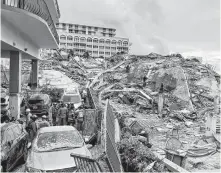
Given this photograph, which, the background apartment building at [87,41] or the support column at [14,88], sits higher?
the background apartment building at [87,41]

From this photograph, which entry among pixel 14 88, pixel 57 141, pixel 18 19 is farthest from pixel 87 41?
pixel 57 141

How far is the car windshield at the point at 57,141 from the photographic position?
5.59m

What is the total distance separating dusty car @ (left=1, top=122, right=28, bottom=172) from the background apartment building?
2686 inches

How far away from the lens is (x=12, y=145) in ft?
18.4

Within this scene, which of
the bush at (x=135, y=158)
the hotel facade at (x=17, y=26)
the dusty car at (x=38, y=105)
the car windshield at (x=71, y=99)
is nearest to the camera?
the bush at (x=135, y=158)

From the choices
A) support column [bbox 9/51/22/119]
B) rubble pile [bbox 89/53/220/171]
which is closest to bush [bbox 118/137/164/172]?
rubble pile [bbox 89/53/220/171]

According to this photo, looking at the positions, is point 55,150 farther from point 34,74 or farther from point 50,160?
point 34,74

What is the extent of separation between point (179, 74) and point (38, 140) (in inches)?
741

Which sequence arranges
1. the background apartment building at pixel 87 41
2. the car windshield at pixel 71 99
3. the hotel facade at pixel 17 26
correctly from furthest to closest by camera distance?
the background apartment building at pixel 87 41 → the car windshield at pixel 71 99 → the hotel facade at pixel 17 26

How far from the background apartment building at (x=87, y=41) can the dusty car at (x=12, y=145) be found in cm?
6823

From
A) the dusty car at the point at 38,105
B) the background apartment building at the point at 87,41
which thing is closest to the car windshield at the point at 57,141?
the dusty car at the point at 38,105

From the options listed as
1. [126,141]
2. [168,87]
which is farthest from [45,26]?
[168,87]

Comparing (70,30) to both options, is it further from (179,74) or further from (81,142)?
(81,142)

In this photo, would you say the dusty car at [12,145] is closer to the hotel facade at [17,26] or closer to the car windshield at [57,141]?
the car windshield at [57,141]
